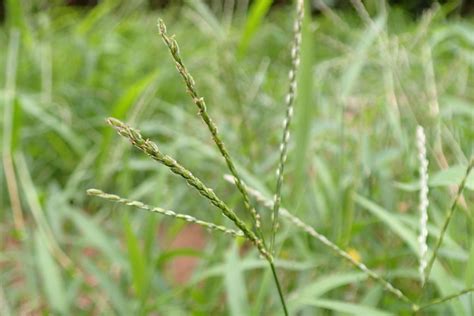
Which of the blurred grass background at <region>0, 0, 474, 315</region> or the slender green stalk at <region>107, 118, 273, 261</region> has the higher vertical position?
the slender green stalk at <region>107, 118, 273, 261</region>

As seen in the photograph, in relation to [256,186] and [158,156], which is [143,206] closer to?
[158,156]

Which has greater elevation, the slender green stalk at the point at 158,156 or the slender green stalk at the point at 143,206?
the slender green stalk at the point at 158,156

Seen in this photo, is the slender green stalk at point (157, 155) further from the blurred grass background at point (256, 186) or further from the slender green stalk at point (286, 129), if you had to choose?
the blurred grass background at point (256, 186)

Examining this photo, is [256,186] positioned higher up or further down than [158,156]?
further down

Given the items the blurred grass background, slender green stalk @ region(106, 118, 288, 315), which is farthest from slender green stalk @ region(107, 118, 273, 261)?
the blurred grass background

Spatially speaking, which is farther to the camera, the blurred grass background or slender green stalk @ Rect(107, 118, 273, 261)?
the blurred grass background

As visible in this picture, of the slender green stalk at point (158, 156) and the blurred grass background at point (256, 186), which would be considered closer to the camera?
the slender green stalk at point (158, 156)

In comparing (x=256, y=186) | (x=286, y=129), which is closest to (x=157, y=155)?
(x=286, y=129)

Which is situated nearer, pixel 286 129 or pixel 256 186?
pixel 286 129

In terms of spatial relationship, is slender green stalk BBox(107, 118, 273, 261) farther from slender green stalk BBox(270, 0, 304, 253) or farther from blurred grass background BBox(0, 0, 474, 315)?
blurred grass background BBox(0, 0, 474, 315)

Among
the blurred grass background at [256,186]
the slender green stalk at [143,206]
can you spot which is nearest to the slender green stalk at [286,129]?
the slender green stalk at [143,206]

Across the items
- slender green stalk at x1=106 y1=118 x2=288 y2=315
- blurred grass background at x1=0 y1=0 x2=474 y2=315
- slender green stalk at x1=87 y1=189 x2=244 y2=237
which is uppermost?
Result: slender green stalk at x1=106 y1=118 x2=288 y2=315
